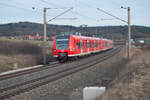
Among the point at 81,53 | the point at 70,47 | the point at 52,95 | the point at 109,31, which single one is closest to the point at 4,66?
the point at 70,47

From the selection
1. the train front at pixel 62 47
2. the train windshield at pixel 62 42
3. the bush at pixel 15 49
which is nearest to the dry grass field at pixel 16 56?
the bush at pixel 15 49

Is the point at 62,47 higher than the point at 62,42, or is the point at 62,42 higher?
the point at 62,42

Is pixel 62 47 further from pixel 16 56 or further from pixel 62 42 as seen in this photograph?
pixel 16 56

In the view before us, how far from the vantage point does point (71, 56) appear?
26.7 meters

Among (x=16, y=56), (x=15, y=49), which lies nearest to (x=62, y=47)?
(x=16, y=56)

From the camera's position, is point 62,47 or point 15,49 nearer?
point 62,47

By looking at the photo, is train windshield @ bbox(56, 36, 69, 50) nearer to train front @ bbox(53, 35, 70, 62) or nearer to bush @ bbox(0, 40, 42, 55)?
train front @ bbox(53, 35, 70, 62)

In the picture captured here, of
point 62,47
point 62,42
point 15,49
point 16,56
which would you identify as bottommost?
point 16,56

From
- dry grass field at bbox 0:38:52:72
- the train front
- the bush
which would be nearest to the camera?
dry grass field at bbox 0:38:52:72

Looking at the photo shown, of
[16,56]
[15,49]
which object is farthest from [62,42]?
[15,49]

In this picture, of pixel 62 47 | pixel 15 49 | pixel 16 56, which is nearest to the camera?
pixel 62 47

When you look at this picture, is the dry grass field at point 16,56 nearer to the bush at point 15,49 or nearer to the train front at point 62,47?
the bush at point 15,49

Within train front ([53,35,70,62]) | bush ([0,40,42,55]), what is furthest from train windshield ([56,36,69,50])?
bush ([0,40,42,55])

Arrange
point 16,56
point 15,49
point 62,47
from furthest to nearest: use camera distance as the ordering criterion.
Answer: point 15,49
point 16,56
point 62,47
